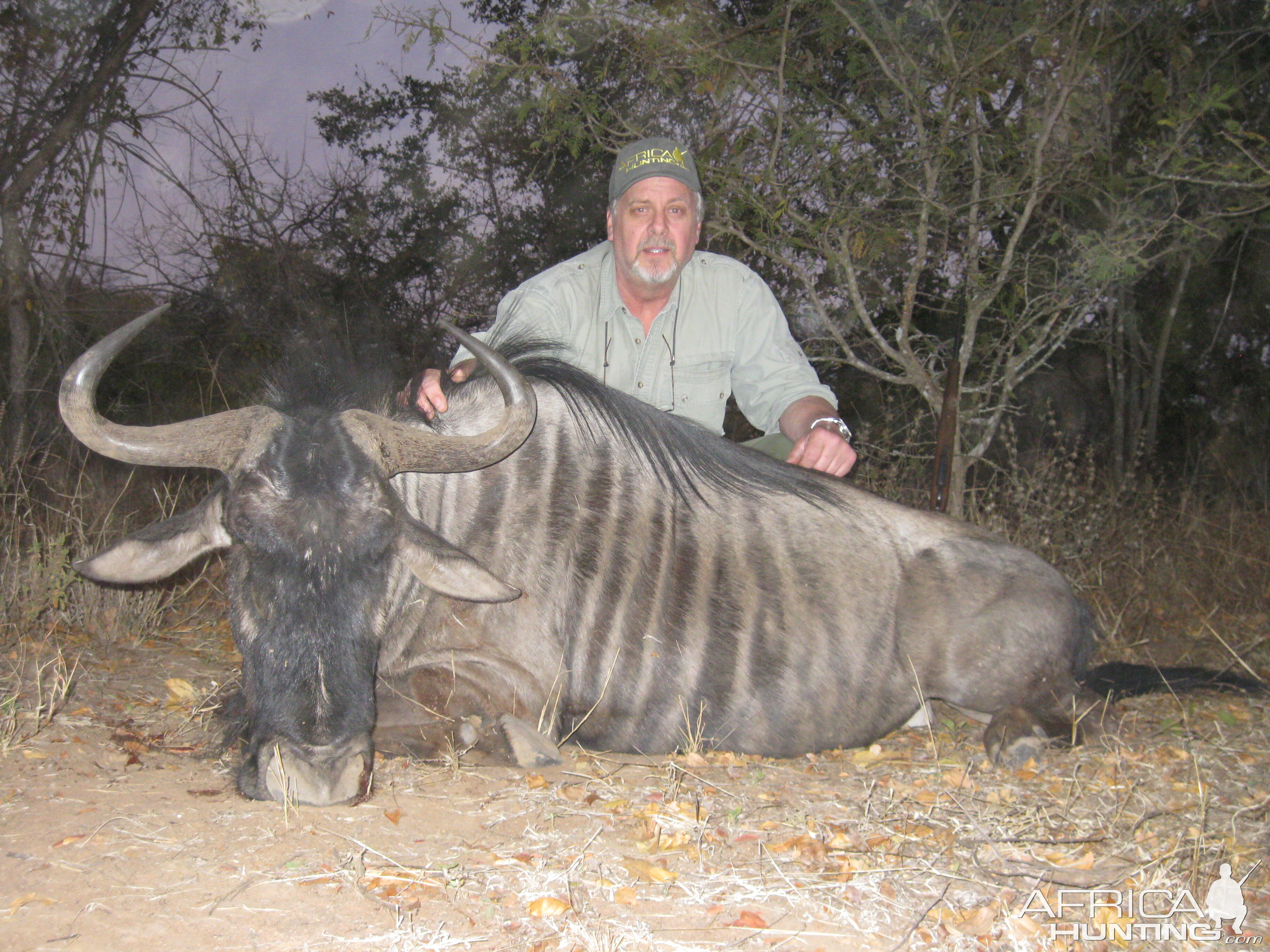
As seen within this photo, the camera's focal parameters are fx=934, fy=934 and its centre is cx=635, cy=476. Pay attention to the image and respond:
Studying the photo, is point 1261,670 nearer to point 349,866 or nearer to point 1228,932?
point 1228,932

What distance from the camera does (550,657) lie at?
9.43ft

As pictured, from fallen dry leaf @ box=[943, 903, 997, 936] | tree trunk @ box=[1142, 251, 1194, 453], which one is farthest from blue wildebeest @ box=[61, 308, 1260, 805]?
tree trunk @ box=[1142, 251, 1194, 453]

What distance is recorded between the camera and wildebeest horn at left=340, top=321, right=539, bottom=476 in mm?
2553

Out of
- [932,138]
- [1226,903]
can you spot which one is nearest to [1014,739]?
[1226,903]

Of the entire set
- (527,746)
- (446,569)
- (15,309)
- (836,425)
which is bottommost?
(527,746)

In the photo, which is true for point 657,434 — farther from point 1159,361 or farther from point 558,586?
point 1159,361

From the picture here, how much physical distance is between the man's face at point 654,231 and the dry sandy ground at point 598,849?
1997 millimetres

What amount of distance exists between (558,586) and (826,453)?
1.20 metres

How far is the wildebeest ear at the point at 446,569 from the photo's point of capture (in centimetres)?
259

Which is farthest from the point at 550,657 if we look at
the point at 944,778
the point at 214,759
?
the point at 944,778

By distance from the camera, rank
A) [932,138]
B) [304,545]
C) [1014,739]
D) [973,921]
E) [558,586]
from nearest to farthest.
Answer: [973,921]
[304,545]
[558,586]
[1014,739]
[932,138]

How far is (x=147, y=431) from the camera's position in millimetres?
2486

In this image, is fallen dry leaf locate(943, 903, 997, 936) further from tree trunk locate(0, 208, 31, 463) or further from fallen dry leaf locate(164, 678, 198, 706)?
tree trunk locate(0, 208, 31, 463)

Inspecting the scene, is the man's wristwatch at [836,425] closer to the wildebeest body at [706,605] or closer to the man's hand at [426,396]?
the wildebeest body at [706,605]
